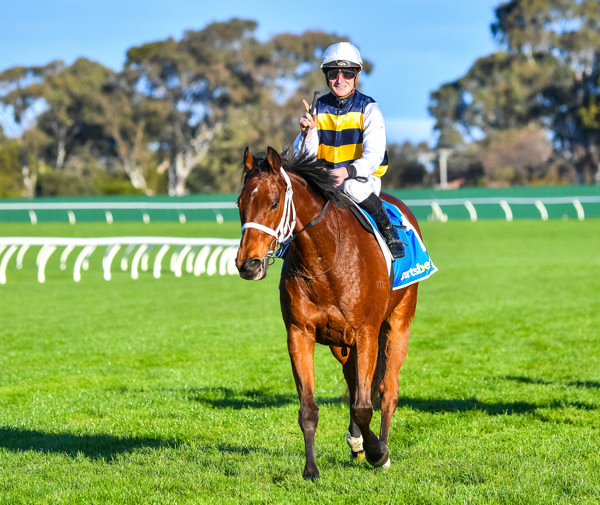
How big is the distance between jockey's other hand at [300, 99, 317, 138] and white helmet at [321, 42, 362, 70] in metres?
0.33

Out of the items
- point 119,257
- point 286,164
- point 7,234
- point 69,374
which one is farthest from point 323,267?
point 7,234

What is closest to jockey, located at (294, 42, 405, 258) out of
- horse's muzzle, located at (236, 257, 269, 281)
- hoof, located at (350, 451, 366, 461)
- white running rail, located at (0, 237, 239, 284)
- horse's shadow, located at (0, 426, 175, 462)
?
horse's muzzle, located at (236, 257, 269, 281)

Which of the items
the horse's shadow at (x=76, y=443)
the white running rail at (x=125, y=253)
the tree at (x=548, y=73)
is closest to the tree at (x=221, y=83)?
the tree at (x=548, y=73)

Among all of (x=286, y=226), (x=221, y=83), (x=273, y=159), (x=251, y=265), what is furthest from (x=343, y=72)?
(x=221, y=83)

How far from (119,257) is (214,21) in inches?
1359

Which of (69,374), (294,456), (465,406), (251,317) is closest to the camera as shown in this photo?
(294,456)

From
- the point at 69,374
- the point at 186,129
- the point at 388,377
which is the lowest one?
the point at 69,374

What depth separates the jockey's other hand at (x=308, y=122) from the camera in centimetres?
469

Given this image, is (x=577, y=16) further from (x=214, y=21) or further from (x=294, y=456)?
(x=294, y=456)

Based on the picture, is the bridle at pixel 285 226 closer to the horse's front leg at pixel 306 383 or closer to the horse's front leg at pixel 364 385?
the horse's front leg at pixel 306 383

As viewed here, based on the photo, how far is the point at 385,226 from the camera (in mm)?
4902

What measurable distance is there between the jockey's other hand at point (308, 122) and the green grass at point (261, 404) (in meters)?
1.87

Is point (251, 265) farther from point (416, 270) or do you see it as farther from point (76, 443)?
point (76, 443)

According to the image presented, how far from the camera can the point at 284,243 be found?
167 inches
